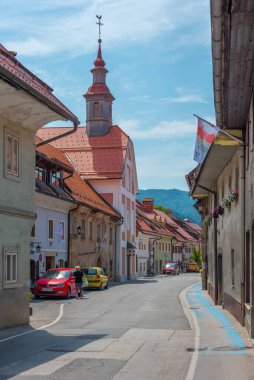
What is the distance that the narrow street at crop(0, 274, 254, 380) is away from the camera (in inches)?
440

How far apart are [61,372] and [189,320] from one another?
419 inches

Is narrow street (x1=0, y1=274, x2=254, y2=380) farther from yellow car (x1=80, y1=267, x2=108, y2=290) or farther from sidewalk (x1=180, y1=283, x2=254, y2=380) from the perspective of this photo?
yellow car (x1=80, y1=267, x2=108, y2=290)

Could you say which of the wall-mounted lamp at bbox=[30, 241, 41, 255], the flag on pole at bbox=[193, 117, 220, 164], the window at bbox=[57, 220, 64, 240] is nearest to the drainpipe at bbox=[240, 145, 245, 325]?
the flag on pole at bbox=[193, 117, 220, 164]

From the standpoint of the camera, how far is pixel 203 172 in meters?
26.3

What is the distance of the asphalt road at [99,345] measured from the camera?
11125 mm

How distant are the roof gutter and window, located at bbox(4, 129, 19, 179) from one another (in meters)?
5.55

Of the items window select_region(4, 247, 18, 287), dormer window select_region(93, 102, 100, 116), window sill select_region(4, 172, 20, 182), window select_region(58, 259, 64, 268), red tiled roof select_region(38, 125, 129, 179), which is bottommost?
window select_region(58, 259, 64, 268)

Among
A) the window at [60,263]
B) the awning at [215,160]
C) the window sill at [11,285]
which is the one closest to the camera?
the window sill at [11,285]

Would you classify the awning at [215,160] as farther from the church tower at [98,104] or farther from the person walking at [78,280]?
the church tower at [98,104]

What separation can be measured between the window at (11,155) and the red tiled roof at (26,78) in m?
1.47

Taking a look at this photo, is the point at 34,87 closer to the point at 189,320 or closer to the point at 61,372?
the point at 61,372

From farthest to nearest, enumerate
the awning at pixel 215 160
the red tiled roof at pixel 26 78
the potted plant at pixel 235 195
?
the potted plant at pixel 235 195
the awning at pixel 215 160
the red tiled roof at pixel 26 78

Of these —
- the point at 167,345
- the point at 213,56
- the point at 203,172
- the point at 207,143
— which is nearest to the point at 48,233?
the point at 203,172

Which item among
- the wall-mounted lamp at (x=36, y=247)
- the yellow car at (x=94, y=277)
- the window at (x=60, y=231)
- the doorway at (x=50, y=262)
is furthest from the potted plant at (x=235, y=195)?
the window at (x=60, y=231)
